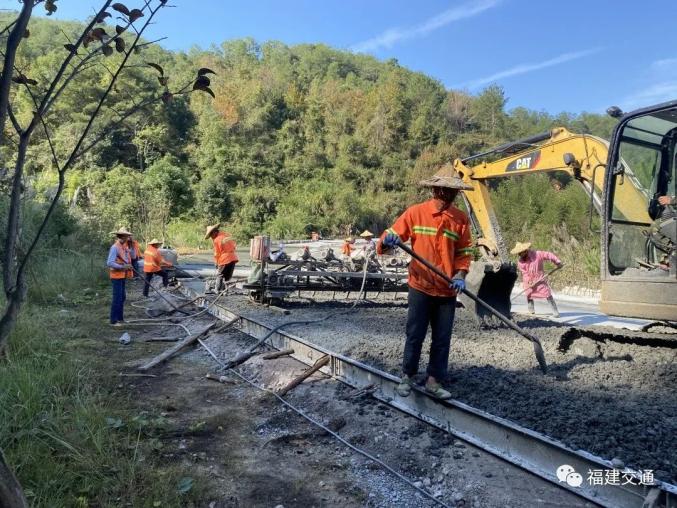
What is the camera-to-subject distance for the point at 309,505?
3191 millimetres

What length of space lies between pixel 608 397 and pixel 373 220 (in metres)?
39.5

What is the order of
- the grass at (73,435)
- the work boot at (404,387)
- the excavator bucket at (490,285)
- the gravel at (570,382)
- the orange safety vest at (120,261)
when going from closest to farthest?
the grass at (73,435), the gravel at (570,382), the work boot at (404,387), the excavator bucket at (490,285), the orange safety vest at (120,261)

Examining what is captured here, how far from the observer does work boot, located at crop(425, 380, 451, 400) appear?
4195 mm

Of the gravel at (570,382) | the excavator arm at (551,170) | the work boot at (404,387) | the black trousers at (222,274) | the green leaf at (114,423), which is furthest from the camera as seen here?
the black trousers at (222,274)

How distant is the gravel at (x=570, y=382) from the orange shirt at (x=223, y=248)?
148 inches

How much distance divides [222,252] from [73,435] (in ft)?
24.3

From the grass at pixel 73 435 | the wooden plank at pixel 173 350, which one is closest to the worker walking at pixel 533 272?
the wooden plank at pixel 173 350

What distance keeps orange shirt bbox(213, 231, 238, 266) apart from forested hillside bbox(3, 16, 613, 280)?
20.0m

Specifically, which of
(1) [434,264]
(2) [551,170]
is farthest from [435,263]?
(2) [551,170]

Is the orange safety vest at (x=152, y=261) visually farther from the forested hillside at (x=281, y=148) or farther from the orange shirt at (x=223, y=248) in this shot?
the forested hillside at (x=281, y=148)

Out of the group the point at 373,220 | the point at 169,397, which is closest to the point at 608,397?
the point at 169,397

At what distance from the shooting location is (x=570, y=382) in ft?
15.6

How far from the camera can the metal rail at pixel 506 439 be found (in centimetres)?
291

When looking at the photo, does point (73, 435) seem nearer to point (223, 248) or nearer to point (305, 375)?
point (305, 375)
